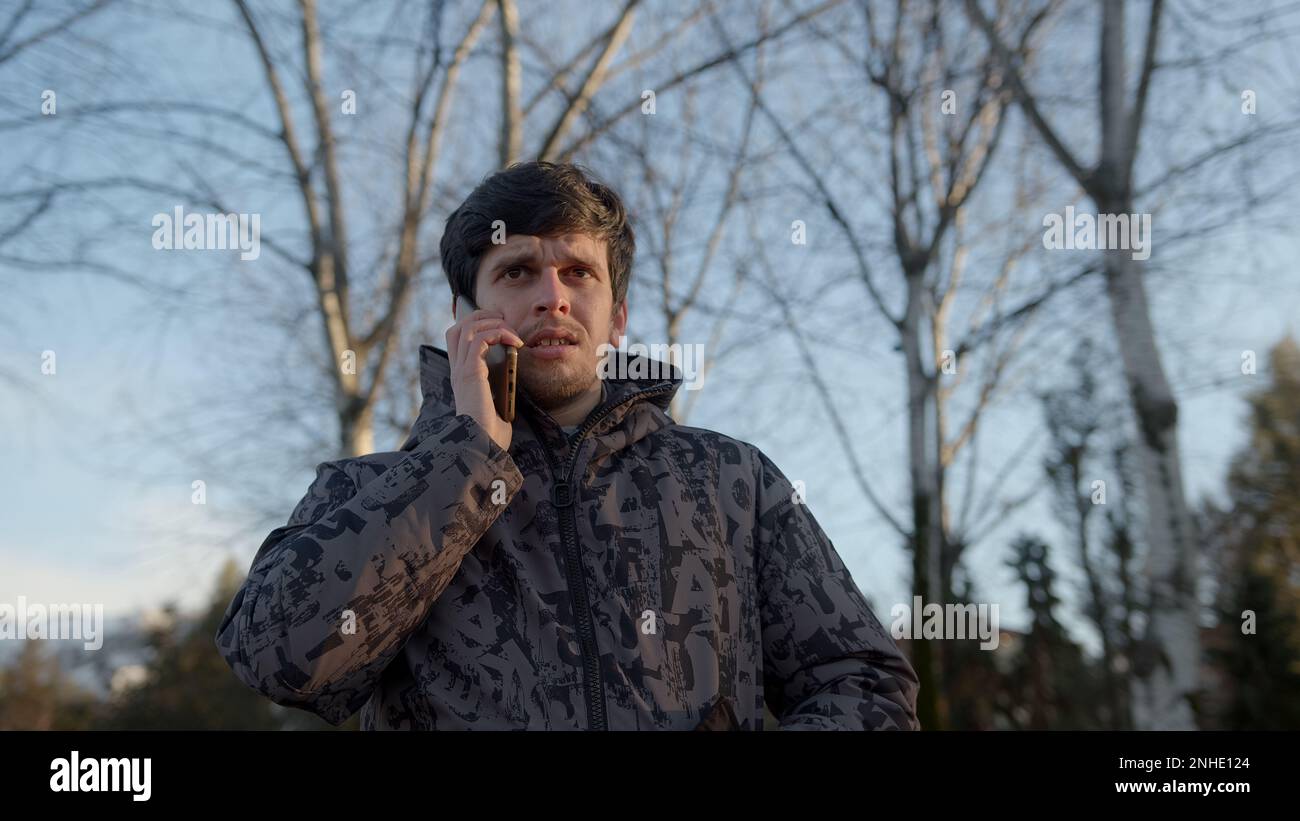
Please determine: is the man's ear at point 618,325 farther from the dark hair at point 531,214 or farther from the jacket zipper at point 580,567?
the jacket zipper at point 580,567

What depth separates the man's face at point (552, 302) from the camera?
206 centimetres

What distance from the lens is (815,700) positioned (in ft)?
6.03

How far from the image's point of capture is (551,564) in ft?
6.15

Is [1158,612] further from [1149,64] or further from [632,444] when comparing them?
[632,444]

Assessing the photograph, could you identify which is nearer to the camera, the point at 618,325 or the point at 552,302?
the point at 552,302

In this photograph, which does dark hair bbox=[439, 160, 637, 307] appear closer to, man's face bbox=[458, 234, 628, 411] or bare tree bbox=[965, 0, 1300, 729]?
man's face bbox=[458, 234, 628, 411]

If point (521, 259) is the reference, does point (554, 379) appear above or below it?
below

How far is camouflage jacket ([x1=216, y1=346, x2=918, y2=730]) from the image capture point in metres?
1.67

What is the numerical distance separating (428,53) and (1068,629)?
9864mm

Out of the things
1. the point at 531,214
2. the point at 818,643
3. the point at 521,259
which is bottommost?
the point at 818,643

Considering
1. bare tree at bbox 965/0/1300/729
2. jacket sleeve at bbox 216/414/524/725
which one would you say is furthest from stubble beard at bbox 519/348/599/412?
bare tree at bbox 965/0/1300/729

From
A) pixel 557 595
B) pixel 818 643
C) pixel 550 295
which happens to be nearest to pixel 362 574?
pixel 557 595

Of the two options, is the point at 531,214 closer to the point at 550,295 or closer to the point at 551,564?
the point at 550,295

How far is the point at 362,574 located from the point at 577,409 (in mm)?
640
